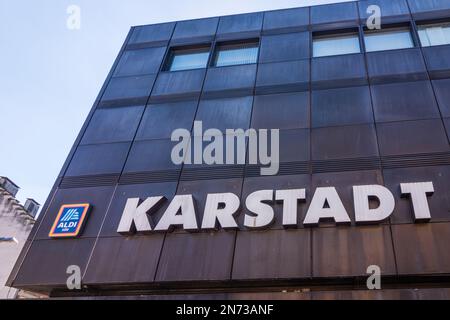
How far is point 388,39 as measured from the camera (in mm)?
15273

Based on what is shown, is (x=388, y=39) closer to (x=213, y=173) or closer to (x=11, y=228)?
(x=213, y=173)

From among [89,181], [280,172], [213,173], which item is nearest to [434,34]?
[280,172]

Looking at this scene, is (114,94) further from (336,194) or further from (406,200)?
(406,200)

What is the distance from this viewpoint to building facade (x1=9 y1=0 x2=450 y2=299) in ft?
30.7

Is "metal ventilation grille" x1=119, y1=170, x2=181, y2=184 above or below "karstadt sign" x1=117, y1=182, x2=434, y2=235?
above

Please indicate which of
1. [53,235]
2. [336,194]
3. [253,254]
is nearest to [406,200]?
[336,194]

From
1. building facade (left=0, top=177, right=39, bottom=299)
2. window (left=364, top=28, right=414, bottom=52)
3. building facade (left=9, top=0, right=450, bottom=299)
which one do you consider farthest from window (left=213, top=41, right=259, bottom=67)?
Result: building facade (left=0, top=177, right=39, bottom=299)

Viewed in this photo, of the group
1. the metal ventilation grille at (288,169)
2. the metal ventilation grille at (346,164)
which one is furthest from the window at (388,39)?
the metal ventilation grille at (288,169)

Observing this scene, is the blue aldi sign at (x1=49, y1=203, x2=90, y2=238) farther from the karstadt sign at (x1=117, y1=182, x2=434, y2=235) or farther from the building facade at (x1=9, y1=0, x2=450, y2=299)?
the karstadt sign at (x1=117, y1=182, x2=434, y2=235)

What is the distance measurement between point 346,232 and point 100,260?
6891mm

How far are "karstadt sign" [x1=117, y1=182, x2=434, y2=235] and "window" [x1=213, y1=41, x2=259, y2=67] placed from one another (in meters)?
7.27

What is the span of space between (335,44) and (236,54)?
429 cm

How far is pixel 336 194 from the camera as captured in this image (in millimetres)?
10312
